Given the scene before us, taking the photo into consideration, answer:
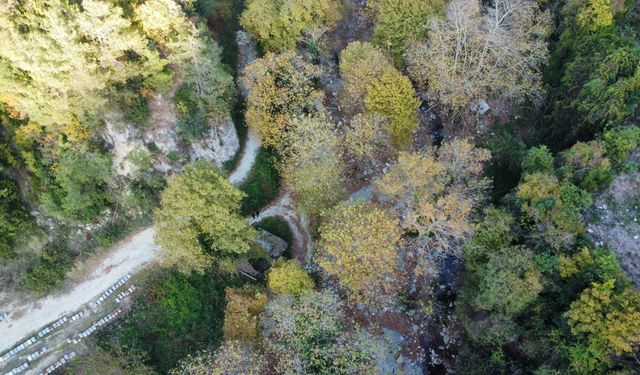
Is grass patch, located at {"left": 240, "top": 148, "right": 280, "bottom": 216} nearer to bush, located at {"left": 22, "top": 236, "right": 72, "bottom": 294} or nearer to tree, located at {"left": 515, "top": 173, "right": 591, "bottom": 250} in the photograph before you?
bush, located at {"left": 22, "top": 236, "right": 72, "bottom": 294}

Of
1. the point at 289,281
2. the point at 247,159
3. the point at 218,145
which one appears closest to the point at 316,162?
the point at 289,281

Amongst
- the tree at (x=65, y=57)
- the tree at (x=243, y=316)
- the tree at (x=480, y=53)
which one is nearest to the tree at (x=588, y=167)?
the tree at (x=480, y=53)

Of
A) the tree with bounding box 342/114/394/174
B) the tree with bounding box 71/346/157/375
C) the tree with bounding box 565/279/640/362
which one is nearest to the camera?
the tree with bounding box 565/279/640/362

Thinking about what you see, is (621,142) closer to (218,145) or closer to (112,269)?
(218,145)

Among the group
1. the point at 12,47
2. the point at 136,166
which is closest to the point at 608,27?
the point at 136,166

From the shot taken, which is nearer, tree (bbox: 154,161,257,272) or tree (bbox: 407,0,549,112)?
tree (bbox: 154,161,257,272)

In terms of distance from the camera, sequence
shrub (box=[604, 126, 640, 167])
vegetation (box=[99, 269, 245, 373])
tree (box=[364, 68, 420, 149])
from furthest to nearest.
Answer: vegetation (box=[99, 269, 245, 373]), tree (box=[364, 68, 420, 149]), shrub (box=[604, 126, 640, 167])

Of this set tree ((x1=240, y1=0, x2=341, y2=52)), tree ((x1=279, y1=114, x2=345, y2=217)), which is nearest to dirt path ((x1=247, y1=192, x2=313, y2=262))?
tree ((x1=279, y1=114, x2=345, y2=217))
